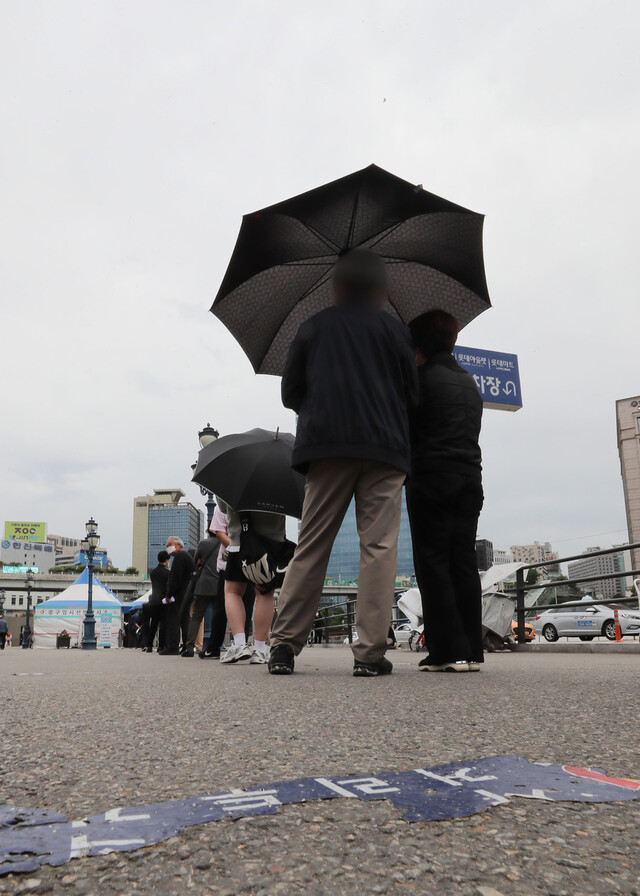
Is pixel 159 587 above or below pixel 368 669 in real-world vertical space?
above

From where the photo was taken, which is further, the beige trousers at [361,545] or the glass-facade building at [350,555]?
the glass-facade building at [350,555]

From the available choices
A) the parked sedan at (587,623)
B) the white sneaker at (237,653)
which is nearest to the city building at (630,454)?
the parked sedan at (587,623)

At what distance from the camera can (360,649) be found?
Result: 380cm

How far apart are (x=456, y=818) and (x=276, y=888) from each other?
39cm

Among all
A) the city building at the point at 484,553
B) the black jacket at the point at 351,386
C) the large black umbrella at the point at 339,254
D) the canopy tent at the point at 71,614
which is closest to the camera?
the black jacket at the point at 351,386

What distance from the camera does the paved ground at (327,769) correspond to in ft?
3.10

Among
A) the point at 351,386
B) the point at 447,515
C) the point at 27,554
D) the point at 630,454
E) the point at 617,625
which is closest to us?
the point at 351,386

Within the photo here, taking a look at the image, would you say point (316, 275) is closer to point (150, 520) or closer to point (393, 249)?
point (393, 249)

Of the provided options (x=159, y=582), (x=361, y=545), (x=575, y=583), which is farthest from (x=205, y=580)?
(x=361, y=545)

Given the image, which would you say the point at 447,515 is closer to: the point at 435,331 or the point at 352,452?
the point at 352,452

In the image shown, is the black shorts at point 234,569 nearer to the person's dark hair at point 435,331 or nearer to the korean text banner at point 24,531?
the person's dark hair at point 435,331

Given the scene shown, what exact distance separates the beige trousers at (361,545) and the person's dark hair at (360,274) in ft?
3.39

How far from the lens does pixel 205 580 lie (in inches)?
347

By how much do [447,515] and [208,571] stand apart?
17.1 feet
